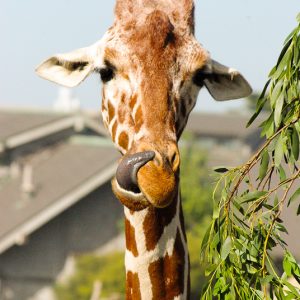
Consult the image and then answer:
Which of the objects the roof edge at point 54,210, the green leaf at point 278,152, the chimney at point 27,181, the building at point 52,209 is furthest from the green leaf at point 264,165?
the chimney at point 27,181

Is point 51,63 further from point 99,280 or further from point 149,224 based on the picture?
point 99,280

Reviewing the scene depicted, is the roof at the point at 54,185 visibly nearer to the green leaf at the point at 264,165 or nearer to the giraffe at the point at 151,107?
A: the giraffe at the point at 151,107

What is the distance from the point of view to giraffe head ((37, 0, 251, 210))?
5837 mm

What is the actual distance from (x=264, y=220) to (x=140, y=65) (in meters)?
1.13

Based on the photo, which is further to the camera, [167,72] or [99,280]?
[99,280]

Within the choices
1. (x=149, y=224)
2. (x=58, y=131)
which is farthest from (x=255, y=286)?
(x=58, y=131)

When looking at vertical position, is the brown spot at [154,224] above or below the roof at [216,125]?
above

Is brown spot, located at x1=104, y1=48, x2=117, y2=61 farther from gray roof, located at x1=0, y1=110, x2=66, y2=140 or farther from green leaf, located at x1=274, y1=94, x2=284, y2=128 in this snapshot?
gray roof, located at x1=0, y1=110, x2=66, y2=140

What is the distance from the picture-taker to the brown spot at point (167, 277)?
247 inches

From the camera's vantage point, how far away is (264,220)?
6.54 meters

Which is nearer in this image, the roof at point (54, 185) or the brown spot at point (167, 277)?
the brown spot at point (167, 277)

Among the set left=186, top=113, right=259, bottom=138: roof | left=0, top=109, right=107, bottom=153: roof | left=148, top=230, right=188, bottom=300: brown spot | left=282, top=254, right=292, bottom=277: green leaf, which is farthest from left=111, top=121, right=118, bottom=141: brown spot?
left=186, top=113, right=259, bottom=138: roof

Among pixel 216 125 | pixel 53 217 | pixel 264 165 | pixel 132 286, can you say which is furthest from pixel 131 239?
pixel 216 125

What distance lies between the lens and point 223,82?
6.91 m
